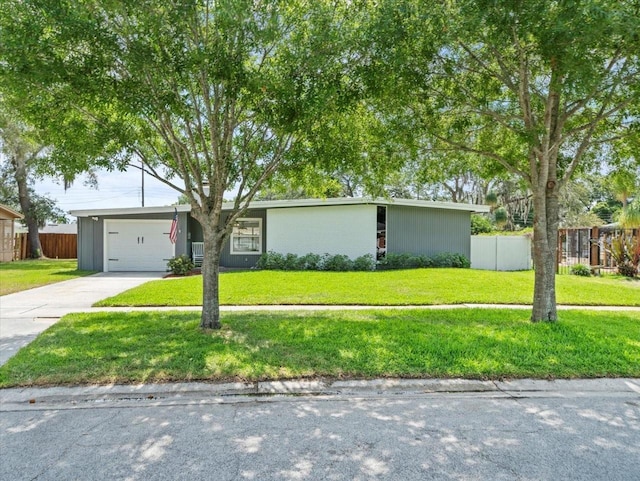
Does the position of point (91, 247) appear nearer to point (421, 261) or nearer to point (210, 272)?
point (210, 272)

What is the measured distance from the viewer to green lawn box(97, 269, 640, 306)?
29.7 feet

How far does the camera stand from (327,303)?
881 centimetres

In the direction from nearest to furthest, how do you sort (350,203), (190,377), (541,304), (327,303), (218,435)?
(218,435) < (190,377) < (541,304) < (327,303) < (350,203)

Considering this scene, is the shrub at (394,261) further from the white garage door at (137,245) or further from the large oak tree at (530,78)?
the white garage door at (137,245)

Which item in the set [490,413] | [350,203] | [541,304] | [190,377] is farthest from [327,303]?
[350,203]

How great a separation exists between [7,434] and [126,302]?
19.4 feet

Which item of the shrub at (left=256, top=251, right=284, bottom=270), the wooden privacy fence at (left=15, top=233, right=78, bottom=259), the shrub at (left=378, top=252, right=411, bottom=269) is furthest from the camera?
the wooden privacy fence at (left=15, top=233, right=78, bottom=259)

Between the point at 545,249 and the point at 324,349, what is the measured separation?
13.6ft

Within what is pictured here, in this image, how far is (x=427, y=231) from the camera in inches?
649

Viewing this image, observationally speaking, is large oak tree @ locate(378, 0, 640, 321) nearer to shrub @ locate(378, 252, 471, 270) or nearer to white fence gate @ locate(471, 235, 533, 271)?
shrub @ locate(378, 252, 471, 270)

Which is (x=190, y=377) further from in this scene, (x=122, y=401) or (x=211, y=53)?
(x=211, y=53)

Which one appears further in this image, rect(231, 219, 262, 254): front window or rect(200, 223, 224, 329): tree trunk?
rect(231, 219, 262, 254): front window

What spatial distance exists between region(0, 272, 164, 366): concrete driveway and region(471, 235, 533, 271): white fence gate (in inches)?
560

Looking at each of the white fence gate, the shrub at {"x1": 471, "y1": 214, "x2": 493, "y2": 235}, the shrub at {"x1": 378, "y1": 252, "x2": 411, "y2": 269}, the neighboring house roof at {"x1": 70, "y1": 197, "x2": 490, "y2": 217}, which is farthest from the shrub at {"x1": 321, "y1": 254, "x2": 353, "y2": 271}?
the shrub at {"x1": 471, "y1": 214, "x2": 493, "y2": 235}
